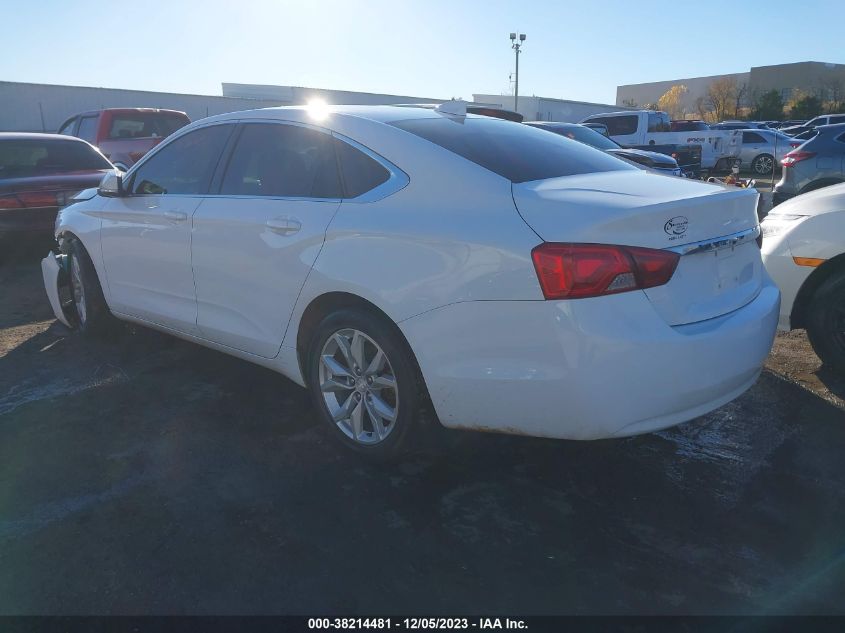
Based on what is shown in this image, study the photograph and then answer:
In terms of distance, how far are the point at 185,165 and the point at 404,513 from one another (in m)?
2.70

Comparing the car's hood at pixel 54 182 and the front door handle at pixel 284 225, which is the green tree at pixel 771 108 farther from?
the front door handle at pixel 284 225

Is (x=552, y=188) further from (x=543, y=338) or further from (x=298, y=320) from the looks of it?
(x=298, y=320)

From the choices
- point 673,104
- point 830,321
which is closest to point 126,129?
point 830,321

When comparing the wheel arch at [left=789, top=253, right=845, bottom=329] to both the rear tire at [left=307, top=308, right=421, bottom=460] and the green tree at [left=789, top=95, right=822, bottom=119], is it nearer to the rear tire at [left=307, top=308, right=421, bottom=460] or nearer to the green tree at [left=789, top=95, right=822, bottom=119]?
the rear tire at [left=307, top=308, right=421, bottom=460]

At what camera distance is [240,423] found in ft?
12.7

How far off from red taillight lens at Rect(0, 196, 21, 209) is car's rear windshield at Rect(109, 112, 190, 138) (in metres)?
5.72

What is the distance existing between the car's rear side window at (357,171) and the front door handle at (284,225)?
0.30m

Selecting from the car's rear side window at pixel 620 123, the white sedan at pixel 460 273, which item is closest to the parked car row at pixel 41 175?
the white sedan at pixel 460 273

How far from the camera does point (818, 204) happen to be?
174 inches

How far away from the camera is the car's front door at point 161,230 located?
4188 millimetres

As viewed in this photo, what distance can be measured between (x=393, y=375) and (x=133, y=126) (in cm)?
1196

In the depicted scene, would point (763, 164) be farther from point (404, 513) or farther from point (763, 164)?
point (404, 513)

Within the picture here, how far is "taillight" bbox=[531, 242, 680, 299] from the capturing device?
8.44 feet

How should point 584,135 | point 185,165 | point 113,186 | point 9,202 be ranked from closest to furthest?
point 185,165
point 113,186
point 9,202
point 584,135
